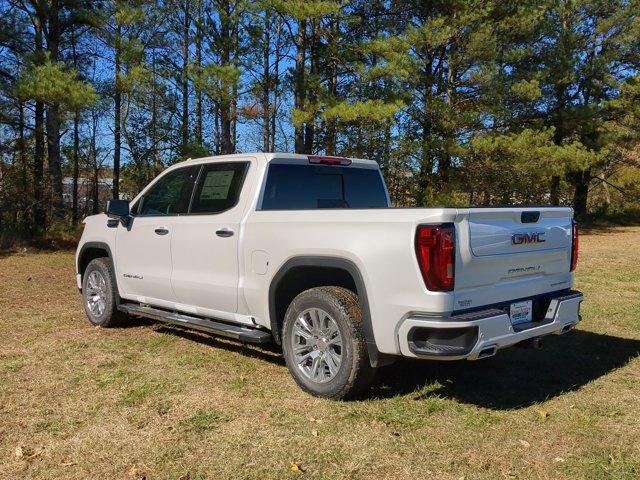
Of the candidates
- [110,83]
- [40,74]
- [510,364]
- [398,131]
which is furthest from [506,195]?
[510,364]

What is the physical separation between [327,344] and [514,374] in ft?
5.83

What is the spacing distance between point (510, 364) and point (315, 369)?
6.41 feet

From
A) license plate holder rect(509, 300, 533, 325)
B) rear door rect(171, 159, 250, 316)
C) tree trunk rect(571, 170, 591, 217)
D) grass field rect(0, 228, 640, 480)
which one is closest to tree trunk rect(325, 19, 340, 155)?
rear door rect(171, 159, 250, 316)

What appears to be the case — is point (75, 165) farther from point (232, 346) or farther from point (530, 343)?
point (530, 343)

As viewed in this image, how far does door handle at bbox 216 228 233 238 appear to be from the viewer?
5.16m

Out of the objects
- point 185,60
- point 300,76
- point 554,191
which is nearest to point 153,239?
point 300,76

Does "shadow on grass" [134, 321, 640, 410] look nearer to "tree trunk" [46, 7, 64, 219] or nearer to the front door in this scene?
the front door

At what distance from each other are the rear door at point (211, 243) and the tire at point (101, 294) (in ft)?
4.22

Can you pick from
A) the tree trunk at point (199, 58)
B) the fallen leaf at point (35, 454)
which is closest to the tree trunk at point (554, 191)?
the tree trunk at point (199, 58)

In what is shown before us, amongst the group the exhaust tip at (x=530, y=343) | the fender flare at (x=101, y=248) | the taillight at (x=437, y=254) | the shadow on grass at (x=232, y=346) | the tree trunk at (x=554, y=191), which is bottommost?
the shadow on grass at (x=232, y=346)

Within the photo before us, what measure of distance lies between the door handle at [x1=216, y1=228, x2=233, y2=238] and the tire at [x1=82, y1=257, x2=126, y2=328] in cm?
204

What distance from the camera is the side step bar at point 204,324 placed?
16.4 ft

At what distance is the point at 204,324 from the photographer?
542 cm

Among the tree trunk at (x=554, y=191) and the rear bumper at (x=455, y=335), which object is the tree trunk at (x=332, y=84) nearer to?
the tree trunk at (x=554, y=191)
